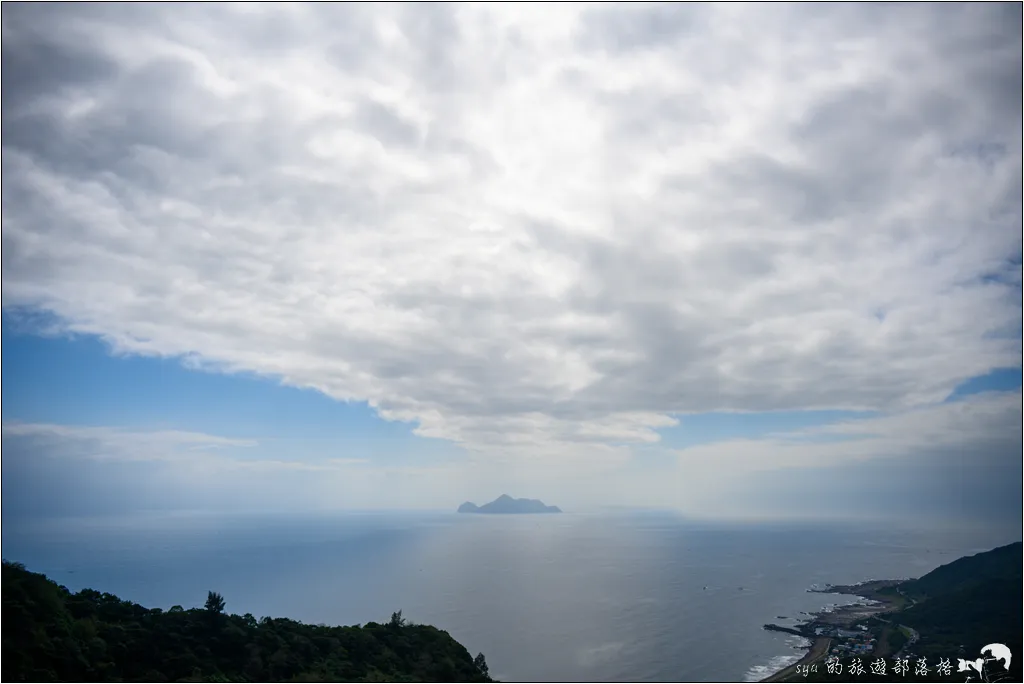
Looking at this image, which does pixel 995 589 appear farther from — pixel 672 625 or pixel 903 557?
pixel 903 557

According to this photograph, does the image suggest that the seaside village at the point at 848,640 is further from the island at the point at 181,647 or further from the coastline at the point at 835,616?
the island at the point at 181,647

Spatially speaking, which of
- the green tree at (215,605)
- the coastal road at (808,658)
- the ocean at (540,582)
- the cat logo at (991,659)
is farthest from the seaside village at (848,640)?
the green tree at (215,605)

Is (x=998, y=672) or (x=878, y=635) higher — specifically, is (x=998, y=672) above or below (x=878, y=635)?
above

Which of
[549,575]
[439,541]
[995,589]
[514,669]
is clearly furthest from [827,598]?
[439,541]

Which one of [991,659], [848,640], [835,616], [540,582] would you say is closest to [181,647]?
[991,659]

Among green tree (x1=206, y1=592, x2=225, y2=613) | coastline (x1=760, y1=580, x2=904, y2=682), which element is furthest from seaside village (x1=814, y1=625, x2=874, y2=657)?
green tree (x1=206, y1=592, x2=225, y2=613)

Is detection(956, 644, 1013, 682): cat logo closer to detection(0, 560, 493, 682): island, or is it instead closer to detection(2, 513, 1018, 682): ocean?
detection(0, 560, 493, 682): island
